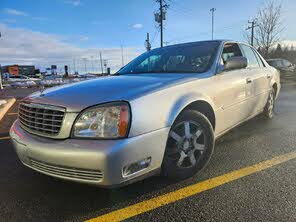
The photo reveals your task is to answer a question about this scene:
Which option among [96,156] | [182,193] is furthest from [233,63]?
[96,156]

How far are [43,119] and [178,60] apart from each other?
1.94 metres

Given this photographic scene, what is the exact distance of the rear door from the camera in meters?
3.80

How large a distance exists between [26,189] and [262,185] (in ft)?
7.30

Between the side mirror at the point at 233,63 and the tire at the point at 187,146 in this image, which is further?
the side mirror at the point at 233,63

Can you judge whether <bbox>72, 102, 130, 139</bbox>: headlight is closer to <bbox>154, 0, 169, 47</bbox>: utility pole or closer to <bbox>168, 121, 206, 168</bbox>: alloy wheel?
<bbox>168, 121, 206, 168</bbox>: alloy wheel

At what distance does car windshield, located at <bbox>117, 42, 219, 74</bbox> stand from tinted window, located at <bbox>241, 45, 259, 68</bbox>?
877mm

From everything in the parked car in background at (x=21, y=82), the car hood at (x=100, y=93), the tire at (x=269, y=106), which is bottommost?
the parked car in background at (x=21, y=82)

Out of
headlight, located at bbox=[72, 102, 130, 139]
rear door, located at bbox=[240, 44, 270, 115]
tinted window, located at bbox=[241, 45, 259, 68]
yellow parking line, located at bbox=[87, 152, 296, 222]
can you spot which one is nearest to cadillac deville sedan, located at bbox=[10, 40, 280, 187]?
headlight, located at bbox=[72, 102, 130, 139]

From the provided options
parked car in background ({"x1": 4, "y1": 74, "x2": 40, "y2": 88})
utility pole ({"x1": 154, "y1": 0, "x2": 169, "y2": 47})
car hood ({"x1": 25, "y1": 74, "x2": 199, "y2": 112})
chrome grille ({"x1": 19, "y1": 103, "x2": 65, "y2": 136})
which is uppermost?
utility pole ({"x1": 154, "y1": 0, "x2": 169, "y2": 47})

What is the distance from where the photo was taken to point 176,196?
7.56 ft

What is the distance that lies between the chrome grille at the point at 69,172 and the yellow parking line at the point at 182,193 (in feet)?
1.09

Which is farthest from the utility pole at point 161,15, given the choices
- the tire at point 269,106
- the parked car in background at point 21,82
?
the tire at point 269,106

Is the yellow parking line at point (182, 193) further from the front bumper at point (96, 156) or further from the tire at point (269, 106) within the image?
the tire at point (269, 106)

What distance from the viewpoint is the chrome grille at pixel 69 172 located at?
1994 mm
